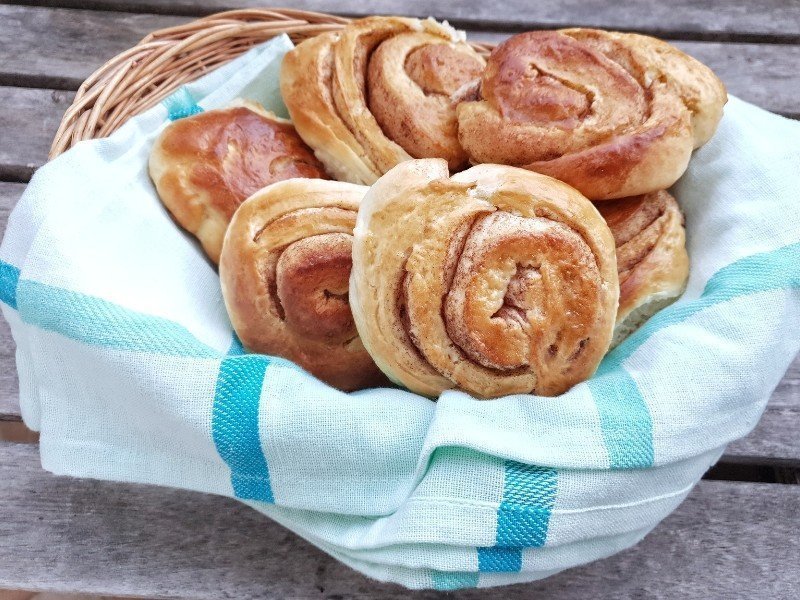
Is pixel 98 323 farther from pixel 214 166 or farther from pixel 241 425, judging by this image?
pixel 214 166

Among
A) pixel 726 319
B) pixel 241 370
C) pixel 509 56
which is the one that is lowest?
pixel 241 370

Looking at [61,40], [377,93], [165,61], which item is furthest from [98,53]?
[377,93]

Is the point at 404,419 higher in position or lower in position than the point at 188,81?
lower

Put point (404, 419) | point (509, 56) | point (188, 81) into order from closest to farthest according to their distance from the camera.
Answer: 1. point (404, 419)
2. point (509, 56)
3. point (188, 81)

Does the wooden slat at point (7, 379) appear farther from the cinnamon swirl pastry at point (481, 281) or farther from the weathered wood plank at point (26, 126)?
the cinnamon swirl pastry at point (481, 281)

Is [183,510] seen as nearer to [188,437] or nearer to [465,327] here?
[188,437]

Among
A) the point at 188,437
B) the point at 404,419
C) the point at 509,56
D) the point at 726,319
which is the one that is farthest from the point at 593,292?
the point at 188,437
